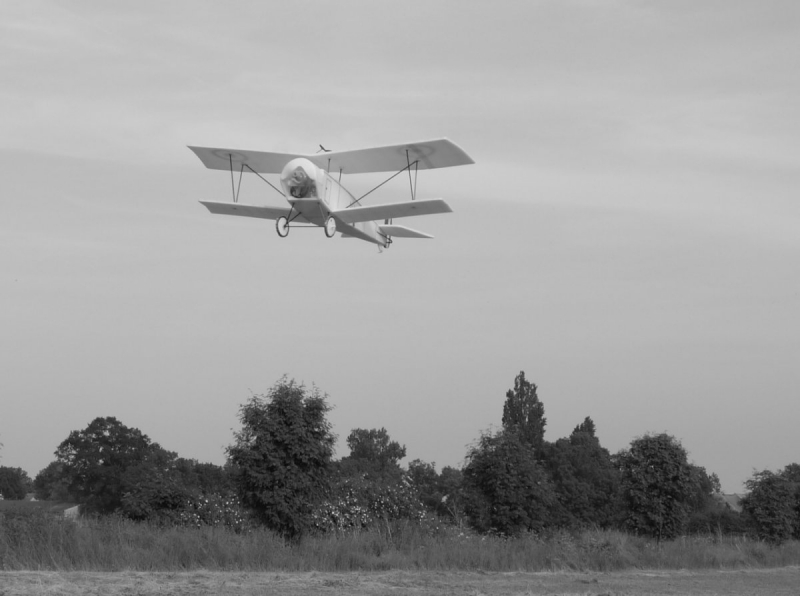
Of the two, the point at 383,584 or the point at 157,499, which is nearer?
the point at 383,584

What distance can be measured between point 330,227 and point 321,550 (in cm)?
893

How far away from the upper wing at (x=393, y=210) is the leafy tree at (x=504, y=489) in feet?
39.4

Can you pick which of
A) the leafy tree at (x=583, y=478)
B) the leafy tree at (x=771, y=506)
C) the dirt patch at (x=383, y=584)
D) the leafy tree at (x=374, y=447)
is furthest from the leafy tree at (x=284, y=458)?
the leafy tree at (x=374, y=447)

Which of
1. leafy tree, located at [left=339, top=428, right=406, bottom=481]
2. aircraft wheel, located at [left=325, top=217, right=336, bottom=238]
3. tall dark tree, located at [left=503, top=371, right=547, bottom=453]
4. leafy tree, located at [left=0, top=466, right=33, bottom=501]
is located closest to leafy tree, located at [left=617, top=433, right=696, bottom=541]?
aircraft wheel, located at [left=325, top=217, right=336, bottom=238]

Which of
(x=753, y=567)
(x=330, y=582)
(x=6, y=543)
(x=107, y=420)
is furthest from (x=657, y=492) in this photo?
(x=107, y=420)

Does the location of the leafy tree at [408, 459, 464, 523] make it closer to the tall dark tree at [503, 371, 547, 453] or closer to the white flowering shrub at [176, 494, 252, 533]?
the tall dark tree at [503, 371, 547, 453]

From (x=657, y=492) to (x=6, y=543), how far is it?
25366 millimetres

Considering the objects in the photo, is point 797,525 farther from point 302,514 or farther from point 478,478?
point 302,514

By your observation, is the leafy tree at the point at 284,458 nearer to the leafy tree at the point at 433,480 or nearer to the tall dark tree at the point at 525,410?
the leafy tree at the point at 433,480

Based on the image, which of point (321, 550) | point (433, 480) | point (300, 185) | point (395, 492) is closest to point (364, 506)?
point (395, 492)

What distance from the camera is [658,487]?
38938 millimetres

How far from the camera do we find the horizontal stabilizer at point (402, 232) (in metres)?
35.4

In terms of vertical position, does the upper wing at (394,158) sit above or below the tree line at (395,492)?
above

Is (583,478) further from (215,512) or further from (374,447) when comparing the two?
(215,512)
